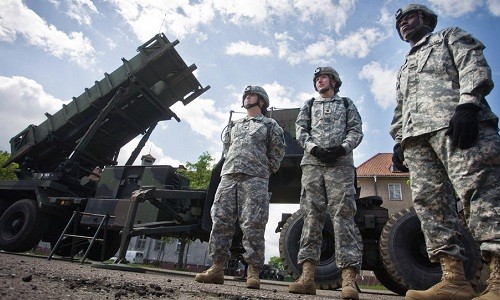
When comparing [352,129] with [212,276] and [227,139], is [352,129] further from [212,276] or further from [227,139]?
[212,276]

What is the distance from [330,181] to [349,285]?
0.80 m

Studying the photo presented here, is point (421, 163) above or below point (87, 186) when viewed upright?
below

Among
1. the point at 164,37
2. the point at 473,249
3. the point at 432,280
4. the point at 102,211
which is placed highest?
the point at 164,37

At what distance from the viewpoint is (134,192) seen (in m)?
4.05

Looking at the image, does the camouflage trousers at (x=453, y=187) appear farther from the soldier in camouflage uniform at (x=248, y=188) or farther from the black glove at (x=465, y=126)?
the soldier in camouflage uniform at (x=248, y=188)

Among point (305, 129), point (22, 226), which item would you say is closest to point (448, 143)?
point (305, 129)

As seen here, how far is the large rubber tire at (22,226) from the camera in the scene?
539 centimetres

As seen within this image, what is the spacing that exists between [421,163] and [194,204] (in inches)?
135

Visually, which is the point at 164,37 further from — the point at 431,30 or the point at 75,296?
the point at 75,296

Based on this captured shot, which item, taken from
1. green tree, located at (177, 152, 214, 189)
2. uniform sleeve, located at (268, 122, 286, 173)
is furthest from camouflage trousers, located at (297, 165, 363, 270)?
green tree, located at (177, 152, 214, 189)

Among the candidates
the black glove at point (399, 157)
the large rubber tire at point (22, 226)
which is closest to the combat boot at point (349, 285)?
the black glove at point (399, 157)

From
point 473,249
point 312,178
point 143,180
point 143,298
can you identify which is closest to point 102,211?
point 143,180

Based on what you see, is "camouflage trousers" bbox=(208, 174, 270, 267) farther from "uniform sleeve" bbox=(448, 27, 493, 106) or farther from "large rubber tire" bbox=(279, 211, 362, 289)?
"uniform sleeve" bbox=(448, 27, 493, 106)

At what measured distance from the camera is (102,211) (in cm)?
504
